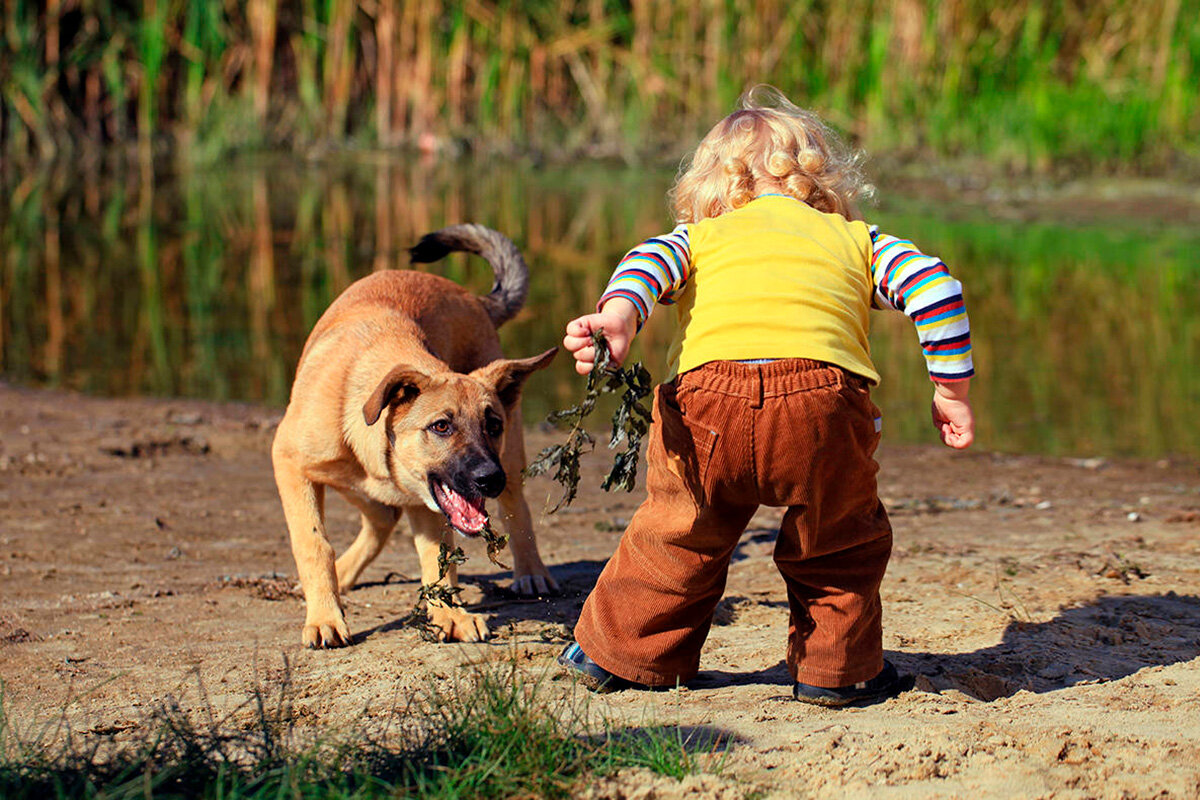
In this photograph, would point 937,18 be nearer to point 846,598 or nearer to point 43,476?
point 43,476

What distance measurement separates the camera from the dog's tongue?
15.4ft

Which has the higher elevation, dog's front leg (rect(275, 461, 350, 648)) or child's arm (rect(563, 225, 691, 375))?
child's arm (rect(563, 225, 691, 375))

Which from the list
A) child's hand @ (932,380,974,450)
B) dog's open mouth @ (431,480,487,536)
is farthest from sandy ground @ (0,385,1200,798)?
child's hand @ (932,380,974,450)

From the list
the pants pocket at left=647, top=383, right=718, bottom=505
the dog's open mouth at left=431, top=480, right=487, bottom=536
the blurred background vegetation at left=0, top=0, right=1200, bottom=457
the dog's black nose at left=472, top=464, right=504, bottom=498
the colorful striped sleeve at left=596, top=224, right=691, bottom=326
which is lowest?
the dog's open mouth at left=431, top=480, right=487, bottom=536

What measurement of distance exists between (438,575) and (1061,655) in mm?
2079

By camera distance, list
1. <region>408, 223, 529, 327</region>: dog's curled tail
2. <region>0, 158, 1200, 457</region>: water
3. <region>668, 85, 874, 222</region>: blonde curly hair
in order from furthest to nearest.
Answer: <region>0, 158, 1200, 457</region>: water < <region>408, 223, 529, 327</region>: dog's curled tail < <region>668, 85, 874, 222</region>: blonde curly hair

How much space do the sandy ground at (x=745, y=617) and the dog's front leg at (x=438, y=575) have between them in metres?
0.11

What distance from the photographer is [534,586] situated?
5.46 meters

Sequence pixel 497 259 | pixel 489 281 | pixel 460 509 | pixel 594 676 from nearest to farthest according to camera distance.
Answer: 1. pixel 594 676
2. pixel 460 509
3. pixel 497 259
4. pixel 489 281

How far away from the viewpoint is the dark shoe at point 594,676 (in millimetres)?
4031

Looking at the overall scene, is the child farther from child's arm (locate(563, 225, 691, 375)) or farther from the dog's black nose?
the dog's black nose

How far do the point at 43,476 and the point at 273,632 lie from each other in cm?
246

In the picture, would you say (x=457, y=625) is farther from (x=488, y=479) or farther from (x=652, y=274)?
(x=652, y=274)

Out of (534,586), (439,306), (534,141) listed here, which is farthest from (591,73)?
Result: (534,586)
